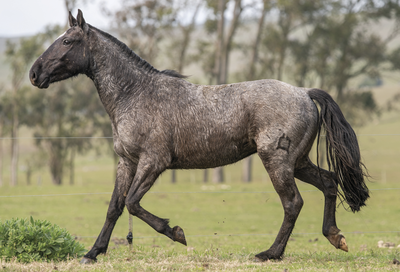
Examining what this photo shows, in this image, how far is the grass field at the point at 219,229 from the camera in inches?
199

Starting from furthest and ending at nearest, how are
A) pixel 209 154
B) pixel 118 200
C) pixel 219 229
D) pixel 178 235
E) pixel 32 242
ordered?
1. pixel 219 229
2. pixel 118 200
3. pixel 209 154
4. pixel 32 242
5. pixel 178 235

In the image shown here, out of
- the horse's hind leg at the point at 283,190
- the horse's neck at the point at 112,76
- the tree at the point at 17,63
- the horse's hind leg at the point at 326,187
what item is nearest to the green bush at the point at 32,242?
the horse's neck at the point at 112,76

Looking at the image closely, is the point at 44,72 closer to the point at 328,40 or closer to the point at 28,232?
the point at 28,232

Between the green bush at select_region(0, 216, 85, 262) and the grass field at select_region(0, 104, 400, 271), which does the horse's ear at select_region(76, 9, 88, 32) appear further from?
the green bush at select_region(0, 216, 85, 262)

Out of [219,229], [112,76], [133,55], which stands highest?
[133,55]

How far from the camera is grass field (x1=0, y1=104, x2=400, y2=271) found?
16.6ft

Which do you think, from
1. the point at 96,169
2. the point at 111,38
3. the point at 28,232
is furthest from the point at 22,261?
the point at 96,169

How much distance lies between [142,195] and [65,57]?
193 cm

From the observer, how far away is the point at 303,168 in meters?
5.82

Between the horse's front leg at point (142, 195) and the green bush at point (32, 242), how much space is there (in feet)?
3.19

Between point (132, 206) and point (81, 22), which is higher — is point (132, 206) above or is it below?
below

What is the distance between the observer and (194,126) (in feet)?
17.6

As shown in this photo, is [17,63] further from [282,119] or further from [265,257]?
[265,257]

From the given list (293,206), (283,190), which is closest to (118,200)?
(283,190)
